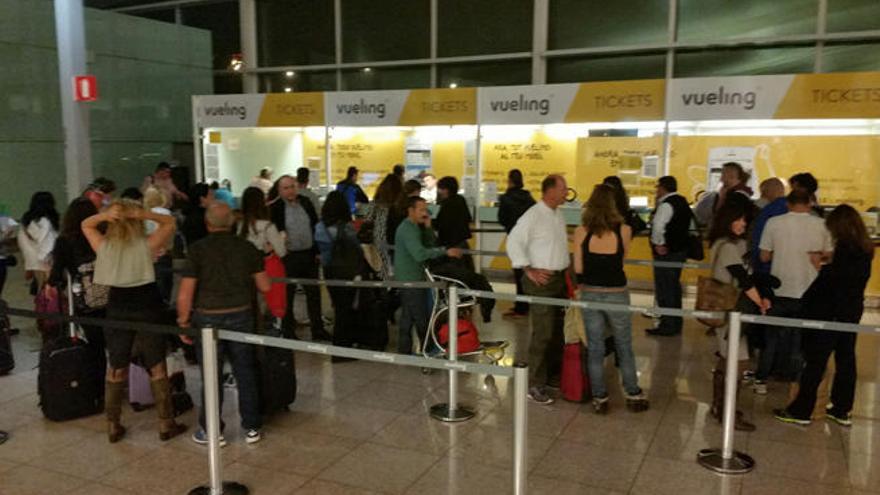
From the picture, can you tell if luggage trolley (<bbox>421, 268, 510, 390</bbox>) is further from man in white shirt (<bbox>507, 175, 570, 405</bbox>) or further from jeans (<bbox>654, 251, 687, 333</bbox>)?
jeans (<bbox>654, 251, 687, 333</bbox>)

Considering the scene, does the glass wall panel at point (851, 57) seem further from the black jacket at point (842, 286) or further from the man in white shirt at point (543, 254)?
the man in white shirt at point (543, 254)

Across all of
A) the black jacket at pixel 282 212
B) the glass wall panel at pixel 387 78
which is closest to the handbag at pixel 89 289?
the black jacket at pixel 282 212

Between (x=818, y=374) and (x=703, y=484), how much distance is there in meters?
1.44

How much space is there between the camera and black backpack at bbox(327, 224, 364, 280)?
6.40 metres

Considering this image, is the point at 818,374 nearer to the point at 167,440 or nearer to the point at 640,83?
the point at 167,440

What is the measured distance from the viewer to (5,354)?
618 cm

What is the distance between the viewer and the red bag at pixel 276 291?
18.2 ft

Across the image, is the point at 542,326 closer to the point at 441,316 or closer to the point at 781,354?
the point at 441,316

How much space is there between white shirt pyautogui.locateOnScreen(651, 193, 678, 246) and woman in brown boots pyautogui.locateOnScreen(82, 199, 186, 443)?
4699 mm

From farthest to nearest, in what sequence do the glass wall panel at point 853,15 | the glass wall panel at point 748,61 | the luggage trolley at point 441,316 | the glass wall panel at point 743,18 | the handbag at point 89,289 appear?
the glass wall panel at point 748,61, the glass wall panel at point 743,18, the glass wall panel at point 853,15, the luggage trolley at point 441,316, the handbag at point 89,289

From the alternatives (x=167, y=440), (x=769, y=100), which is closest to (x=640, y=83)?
(x=769, y=100)

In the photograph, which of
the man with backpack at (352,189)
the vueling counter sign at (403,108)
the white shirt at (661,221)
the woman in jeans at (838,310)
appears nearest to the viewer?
the woman in jeans at (838,310)

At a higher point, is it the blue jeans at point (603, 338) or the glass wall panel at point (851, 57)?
the glass wall panel at point (851, 57)

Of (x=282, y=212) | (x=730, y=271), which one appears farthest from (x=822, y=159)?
(x=282, y=212)
